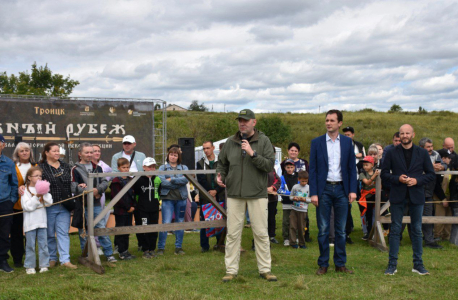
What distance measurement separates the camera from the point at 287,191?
331 inches

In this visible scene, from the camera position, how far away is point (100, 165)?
7.47 metres

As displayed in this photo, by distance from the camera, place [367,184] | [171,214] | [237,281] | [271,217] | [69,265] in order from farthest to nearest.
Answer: [367,184], [271,217], [171,214], [69,265], [237,281]

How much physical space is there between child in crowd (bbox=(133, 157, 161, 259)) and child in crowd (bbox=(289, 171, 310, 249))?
8.12ft

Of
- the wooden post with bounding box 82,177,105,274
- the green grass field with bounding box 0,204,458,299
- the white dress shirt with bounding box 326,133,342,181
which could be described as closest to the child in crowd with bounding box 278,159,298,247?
the green grass field with bounding box 0,204,458,299

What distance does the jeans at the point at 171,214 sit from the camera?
749 centimetres

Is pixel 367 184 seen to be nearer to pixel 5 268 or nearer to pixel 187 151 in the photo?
pixel 187 151

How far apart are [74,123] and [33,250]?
9150 mm

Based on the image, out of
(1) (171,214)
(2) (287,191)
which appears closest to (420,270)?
(2) (287,191)

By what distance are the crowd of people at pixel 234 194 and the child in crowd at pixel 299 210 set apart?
2 cm

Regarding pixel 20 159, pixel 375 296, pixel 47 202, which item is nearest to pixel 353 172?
pixel 375 296

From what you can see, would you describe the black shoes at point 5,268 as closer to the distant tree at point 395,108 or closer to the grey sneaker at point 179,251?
the grey sneaker at point 179,251

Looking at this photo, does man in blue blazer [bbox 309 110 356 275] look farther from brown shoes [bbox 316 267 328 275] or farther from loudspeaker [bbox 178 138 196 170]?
loudspeaker [bbox 178 138 196 170]

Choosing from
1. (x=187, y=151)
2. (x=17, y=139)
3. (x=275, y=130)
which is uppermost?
(x=275, y=130)

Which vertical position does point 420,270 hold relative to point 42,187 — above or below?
below
